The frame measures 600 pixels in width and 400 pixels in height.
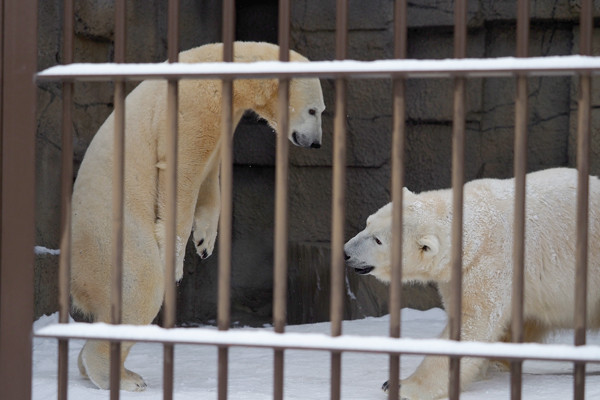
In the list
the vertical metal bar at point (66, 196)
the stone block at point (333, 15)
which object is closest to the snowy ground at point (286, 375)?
the vertical metal bar at point (66, 196)

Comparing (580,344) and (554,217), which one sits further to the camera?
(554,217)

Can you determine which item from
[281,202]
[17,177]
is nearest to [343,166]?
[281,202]

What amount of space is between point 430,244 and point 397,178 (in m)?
1.59

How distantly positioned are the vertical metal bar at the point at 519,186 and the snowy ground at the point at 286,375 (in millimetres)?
1272

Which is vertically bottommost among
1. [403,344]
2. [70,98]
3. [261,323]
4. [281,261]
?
[261,323]

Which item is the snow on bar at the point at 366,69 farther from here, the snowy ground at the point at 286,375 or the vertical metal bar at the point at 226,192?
the snowy ground at the point at 286,375

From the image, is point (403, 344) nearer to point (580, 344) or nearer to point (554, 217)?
point (580, 344)

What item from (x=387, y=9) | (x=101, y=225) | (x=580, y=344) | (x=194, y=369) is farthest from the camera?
(x=387, y=9)

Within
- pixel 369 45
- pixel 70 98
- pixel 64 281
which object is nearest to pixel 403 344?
pixel 64 281

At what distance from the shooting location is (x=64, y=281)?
7.13 feet

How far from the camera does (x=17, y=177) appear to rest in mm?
2191

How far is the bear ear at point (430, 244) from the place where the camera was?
11.6 ft

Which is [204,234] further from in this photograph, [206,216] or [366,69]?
[366,69]

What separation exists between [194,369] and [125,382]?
555 millimetres
